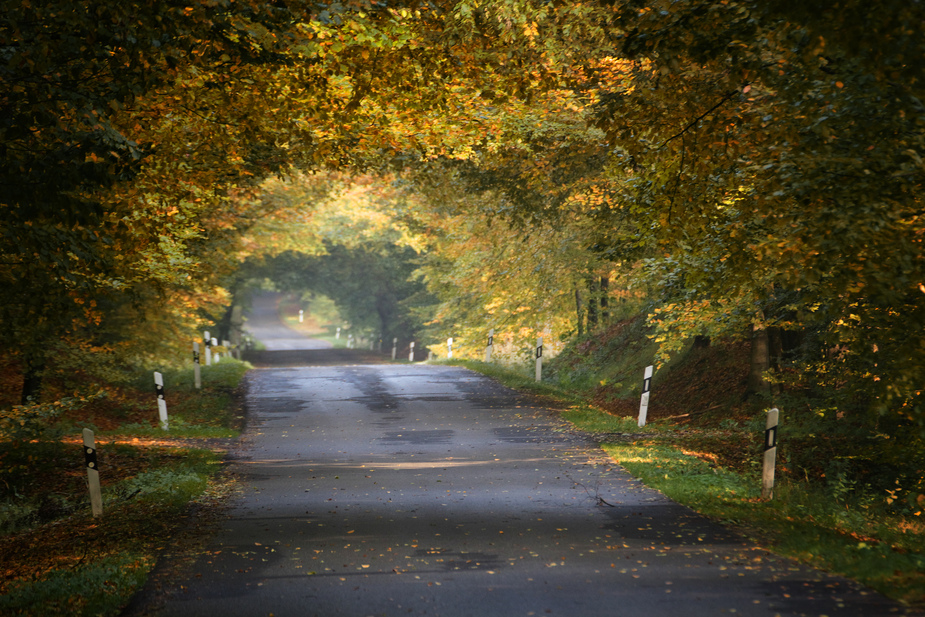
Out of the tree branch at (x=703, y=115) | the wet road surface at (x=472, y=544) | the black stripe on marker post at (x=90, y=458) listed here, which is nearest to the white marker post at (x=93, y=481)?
the black stripe on marker post at (x=90, y=458)

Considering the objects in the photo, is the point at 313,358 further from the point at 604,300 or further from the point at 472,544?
the point at 472,544

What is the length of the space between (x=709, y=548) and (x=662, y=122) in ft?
12.7

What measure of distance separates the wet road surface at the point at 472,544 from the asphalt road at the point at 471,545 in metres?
0.02

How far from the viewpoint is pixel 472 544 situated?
7.22 m

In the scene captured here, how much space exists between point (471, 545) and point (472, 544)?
0.03 m

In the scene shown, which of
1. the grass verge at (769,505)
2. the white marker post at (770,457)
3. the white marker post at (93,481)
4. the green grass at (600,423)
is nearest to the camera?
the grass verge at (769,505)

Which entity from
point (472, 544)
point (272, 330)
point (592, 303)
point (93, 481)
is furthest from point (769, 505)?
point (272, 330)

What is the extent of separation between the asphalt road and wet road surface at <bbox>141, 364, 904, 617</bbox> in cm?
2

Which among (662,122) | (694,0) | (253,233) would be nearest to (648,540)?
(662,122)

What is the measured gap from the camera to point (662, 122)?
769 centimetres

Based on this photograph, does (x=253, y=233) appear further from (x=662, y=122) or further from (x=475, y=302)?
(x=662, y=122)

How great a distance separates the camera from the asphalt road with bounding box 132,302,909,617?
18.3ft

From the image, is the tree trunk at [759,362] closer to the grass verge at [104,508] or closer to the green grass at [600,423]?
the green grass at [600,423]

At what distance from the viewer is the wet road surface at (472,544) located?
18.3 ft
